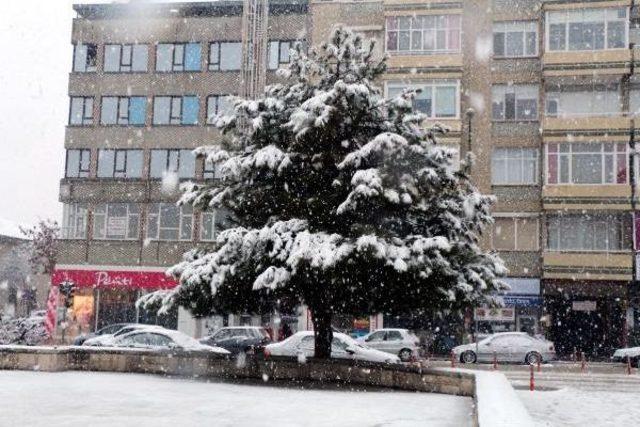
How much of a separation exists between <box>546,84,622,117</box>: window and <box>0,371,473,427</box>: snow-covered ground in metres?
22.9

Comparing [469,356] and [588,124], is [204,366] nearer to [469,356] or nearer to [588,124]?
[469,356]

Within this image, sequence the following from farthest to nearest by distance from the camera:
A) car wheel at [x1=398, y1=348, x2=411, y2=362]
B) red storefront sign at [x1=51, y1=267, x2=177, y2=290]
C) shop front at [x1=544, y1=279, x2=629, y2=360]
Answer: red storefront sign at [x1=51, y1=267, x2=177, y2=290] → shop front at [x1=544, y1=279, x2=629, y2=360] → car wheel at [x1=398, y1=348, x2=411, y2=362]

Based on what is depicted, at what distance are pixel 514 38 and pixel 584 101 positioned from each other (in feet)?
13.8

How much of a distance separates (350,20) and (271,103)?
71.1ft

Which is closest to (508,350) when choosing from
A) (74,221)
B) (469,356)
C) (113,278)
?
(469,356)

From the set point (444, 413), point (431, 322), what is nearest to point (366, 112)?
point (444, 413)

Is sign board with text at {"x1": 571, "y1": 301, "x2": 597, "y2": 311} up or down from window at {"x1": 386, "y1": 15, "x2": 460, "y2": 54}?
down

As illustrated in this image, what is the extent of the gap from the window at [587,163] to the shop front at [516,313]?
4.53m

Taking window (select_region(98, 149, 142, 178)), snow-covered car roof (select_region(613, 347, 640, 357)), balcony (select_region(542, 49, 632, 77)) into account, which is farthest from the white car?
window (select_region(98, 149, 142, 178))

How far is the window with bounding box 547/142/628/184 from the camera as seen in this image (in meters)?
35.3

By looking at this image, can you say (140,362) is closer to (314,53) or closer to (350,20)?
(314,53)

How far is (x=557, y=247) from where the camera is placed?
35.9 metres

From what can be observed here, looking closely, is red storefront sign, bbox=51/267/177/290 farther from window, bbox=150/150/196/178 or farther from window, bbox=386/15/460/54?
window, bbox=386/15/460/54

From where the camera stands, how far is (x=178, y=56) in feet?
140
